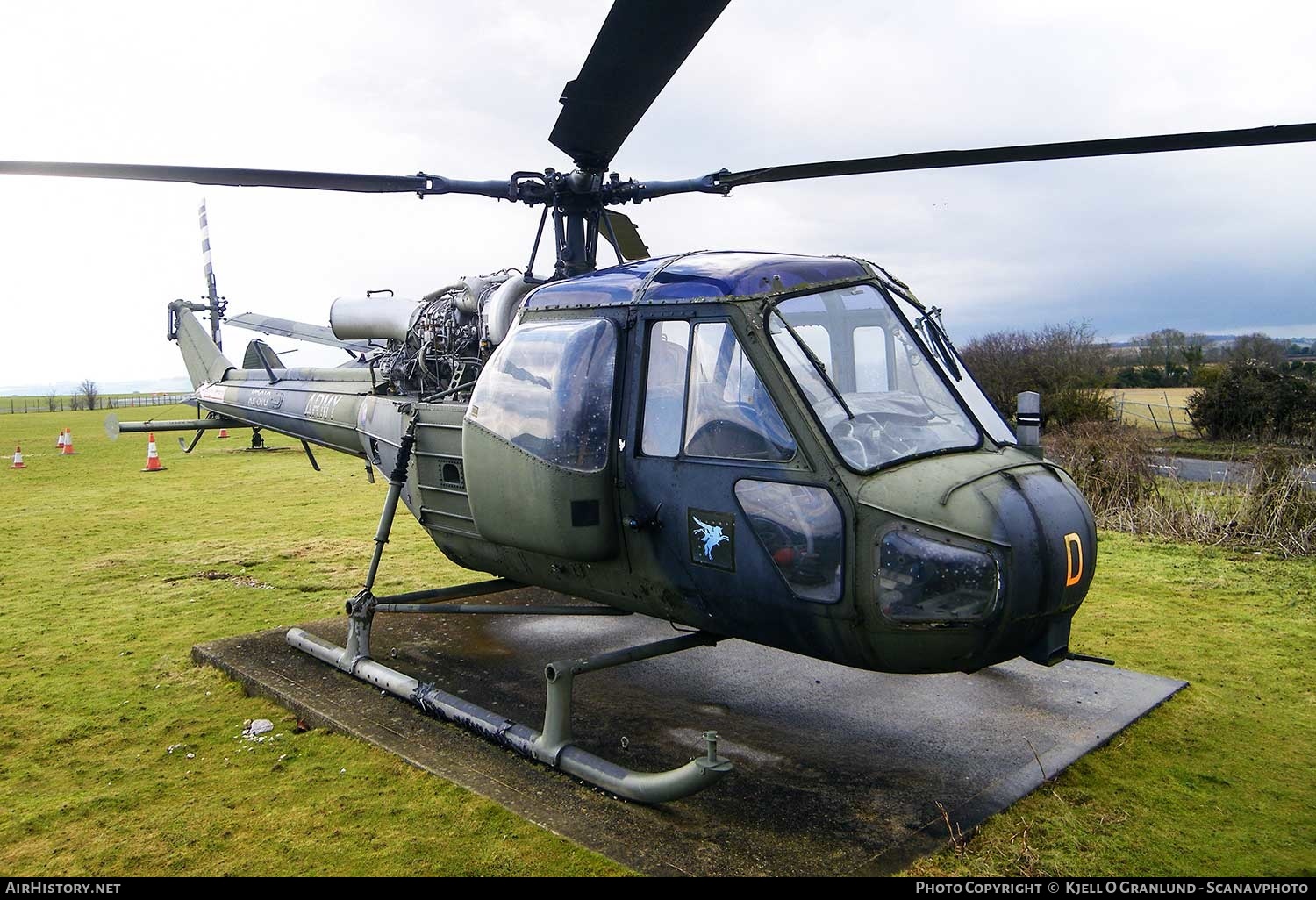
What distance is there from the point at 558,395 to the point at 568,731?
1.65 metres

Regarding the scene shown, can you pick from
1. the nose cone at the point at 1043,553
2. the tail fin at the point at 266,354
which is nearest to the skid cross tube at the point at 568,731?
the nose cone at the point at 1043,553

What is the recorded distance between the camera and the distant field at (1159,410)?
73.7ft

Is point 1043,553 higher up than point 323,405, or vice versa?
point 323,405

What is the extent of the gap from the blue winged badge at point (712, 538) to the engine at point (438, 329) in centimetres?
225

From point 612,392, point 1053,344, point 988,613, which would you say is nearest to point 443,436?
point 612,392

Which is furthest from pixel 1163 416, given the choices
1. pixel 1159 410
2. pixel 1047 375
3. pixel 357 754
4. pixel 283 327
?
pixel 357 754

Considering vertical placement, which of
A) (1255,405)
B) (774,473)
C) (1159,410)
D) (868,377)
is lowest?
(1159,410)

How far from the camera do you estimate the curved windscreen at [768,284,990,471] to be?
393cm

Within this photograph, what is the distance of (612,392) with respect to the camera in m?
4.58

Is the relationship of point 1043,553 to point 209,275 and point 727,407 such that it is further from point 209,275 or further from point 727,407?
point 209,275

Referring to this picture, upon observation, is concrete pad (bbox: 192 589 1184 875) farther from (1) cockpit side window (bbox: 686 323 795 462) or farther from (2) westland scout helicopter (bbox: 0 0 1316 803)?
(1) cockpit side window (bbox: 686 323 795 462)

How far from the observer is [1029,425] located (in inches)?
172

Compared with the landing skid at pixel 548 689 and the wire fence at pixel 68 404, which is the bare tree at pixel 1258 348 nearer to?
the landing skid at pixel 548 689
